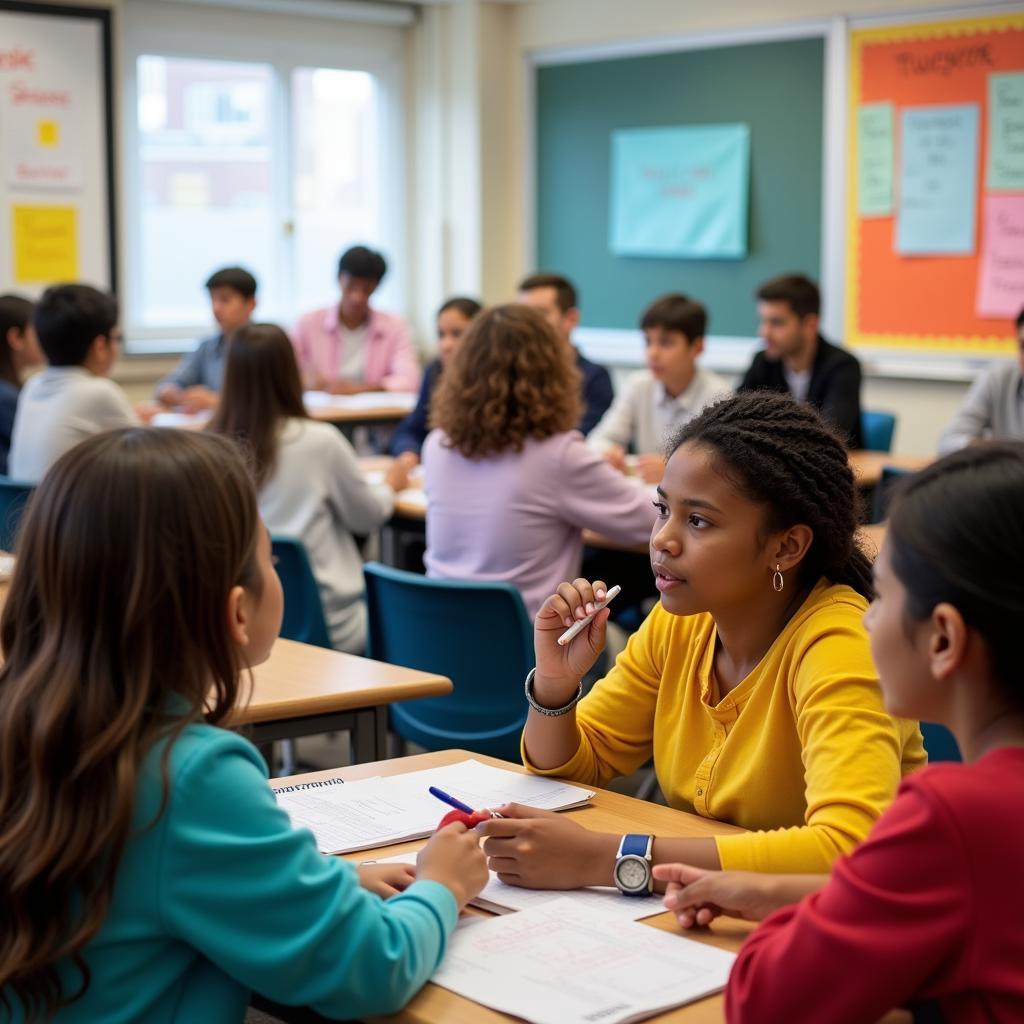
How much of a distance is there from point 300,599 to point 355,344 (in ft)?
12.9

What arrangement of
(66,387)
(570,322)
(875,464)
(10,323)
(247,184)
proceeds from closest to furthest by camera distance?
(66,387) → (875,464) → (10,323) → (570,322) → (247,184)

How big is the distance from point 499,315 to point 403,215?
5.18m

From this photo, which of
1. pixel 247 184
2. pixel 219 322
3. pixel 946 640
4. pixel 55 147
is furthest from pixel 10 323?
pixel 946 640

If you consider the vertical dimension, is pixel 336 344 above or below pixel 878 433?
above

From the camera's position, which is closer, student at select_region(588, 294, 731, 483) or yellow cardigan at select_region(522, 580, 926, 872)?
yellow cardigan at select_region(522, 580, 926, 872)

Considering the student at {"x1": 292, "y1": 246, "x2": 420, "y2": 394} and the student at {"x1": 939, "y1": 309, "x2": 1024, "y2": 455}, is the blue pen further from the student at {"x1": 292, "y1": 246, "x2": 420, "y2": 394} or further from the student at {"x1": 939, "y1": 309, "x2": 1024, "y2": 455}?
the student at {"x1": 292, "y1": 246, "x2": 420, "y2": 394}

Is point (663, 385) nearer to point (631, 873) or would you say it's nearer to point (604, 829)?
point (604, 829)

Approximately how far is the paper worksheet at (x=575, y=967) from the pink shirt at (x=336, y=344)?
578cm

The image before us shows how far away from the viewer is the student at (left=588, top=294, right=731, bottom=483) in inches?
199

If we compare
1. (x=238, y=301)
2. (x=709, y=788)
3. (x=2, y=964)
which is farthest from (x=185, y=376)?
(x=2, y=964)

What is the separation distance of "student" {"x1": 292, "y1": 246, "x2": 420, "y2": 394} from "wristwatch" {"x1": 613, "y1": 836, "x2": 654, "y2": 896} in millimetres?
5549

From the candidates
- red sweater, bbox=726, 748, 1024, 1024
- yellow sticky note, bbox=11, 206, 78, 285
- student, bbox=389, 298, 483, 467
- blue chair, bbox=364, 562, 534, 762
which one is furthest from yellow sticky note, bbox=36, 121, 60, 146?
red sweater, bbox=726, 748, 1024, 1024

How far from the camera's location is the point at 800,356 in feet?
17.6

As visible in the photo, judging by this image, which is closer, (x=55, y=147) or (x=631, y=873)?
(x=631, y=873)
